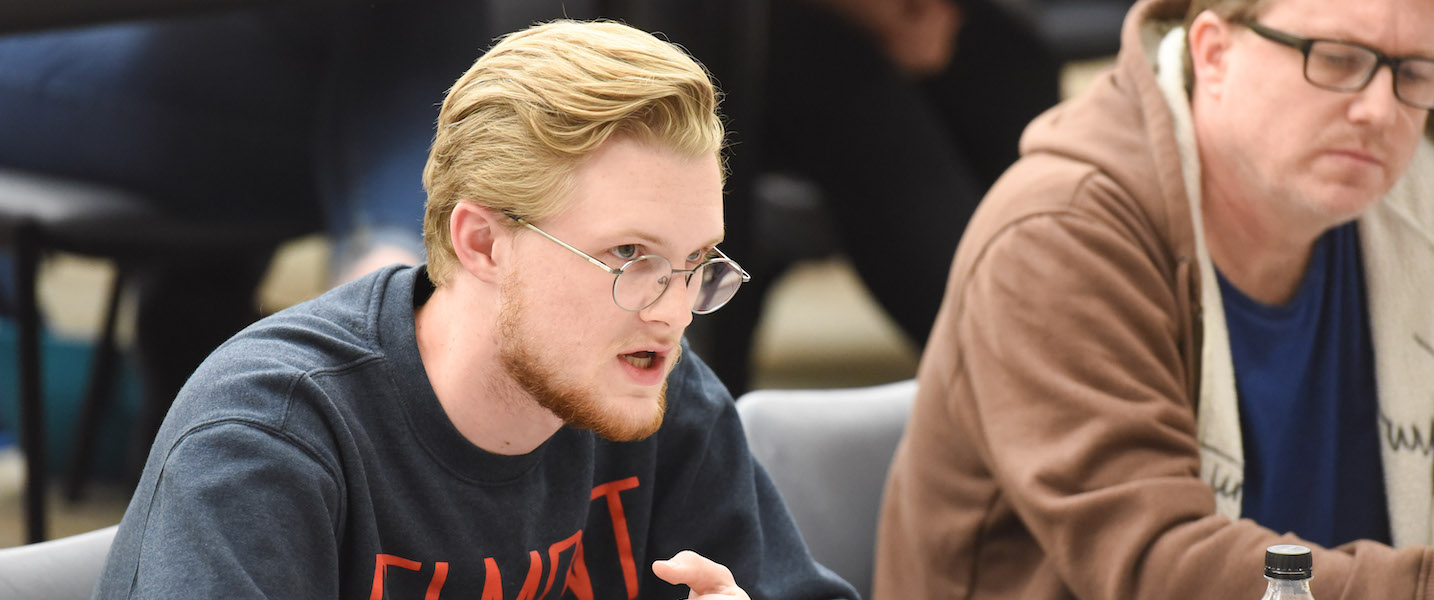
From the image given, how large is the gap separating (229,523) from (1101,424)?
845 mm

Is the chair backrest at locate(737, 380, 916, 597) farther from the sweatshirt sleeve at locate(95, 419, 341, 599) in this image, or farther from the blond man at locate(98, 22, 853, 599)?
the sweatshirt sleeve at locate(95, 419, 341, 599)

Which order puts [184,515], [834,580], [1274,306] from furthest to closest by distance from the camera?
[1274,306], [834,580], [184,515]

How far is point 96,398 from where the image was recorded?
2.30 meters

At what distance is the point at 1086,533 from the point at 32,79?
60.1 inches

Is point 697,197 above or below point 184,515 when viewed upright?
above

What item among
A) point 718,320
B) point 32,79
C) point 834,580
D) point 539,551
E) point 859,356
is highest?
point 32,79

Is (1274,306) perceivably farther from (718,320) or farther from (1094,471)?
(718,320)

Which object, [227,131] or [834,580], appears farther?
[227,131]

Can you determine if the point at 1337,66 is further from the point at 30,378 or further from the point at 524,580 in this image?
the point at 30,378

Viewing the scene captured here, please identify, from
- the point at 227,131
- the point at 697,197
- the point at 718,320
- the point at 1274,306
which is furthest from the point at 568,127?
the point at 718,320

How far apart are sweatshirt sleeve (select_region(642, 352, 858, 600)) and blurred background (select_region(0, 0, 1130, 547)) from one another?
2.22 ft

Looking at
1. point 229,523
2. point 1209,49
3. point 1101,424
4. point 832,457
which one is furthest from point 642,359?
point 1209,49

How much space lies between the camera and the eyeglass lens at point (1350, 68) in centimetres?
157

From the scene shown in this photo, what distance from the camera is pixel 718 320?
113 inches
